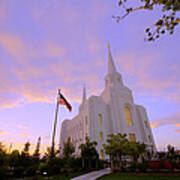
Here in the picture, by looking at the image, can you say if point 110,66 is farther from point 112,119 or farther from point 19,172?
point 19,172

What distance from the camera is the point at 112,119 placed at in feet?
134

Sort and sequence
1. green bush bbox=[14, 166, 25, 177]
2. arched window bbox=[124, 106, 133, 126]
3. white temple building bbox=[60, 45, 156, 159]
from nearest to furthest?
green bush bbox=[14, 166, 25, 177], white temple building bbox=[60, 45, 156, 159], arched window bbox=[124, 106, 133, 126]

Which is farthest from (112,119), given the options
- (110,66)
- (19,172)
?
(19,172)

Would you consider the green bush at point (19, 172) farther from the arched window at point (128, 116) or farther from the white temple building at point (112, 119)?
the arched window at point (128, 116)

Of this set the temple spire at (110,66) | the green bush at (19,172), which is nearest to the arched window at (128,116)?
the temple spire at (110,66)

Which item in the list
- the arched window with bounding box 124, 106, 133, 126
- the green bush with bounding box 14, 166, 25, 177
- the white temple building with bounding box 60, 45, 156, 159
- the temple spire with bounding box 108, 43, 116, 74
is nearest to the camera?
the green bush with bounding box 14, 166, 25, 177

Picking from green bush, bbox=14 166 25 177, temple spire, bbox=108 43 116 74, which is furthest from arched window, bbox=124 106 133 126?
green bush, bbox=14 166 25 177

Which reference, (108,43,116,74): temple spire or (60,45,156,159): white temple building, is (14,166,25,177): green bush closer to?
(60,45,156,159): white temple building

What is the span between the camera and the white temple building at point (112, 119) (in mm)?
37844

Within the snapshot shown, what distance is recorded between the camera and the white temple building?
3784cm

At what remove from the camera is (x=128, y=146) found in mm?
17266

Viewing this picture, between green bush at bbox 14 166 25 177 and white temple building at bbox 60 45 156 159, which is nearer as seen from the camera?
Result: green bush at bbox 14 166 25 177

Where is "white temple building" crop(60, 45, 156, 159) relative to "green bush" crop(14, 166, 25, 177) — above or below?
above

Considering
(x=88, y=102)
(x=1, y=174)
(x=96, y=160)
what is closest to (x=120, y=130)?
(x=88, y=102)
